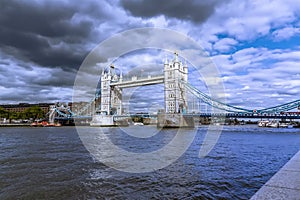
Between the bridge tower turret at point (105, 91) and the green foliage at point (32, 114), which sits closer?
the bridge tower turret at point (105, 91)

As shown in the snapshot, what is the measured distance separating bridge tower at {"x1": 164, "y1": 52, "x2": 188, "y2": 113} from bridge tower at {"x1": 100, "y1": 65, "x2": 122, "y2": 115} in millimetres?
17233

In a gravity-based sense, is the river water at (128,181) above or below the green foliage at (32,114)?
below

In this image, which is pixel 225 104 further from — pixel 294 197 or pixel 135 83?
pixel 294 197

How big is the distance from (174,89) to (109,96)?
19445 millimetres

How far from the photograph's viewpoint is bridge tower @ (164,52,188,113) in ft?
150

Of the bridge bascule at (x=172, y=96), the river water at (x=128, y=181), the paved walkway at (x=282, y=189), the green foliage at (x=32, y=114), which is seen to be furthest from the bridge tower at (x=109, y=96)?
the paved walkway at (x=282, y=189)

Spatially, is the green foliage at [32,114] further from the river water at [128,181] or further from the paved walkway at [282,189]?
the paved walkway at [282,189]

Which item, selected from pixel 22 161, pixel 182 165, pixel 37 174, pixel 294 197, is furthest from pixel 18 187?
pixel 294 197

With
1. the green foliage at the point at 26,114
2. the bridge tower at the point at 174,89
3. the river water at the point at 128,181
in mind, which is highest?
the bridge tower at the point at 174,89

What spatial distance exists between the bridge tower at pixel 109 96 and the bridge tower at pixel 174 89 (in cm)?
1723

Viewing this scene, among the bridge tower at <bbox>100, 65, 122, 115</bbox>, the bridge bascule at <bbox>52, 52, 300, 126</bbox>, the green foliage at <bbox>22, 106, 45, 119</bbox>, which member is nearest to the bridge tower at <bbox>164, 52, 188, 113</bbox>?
the bridge bascule at <bbox>52, 52, 300, 126</bbox>

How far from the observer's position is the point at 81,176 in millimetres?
5684

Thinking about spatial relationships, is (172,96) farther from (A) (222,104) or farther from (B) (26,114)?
(B) (26,114)

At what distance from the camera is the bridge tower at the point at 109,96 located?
59.5m
